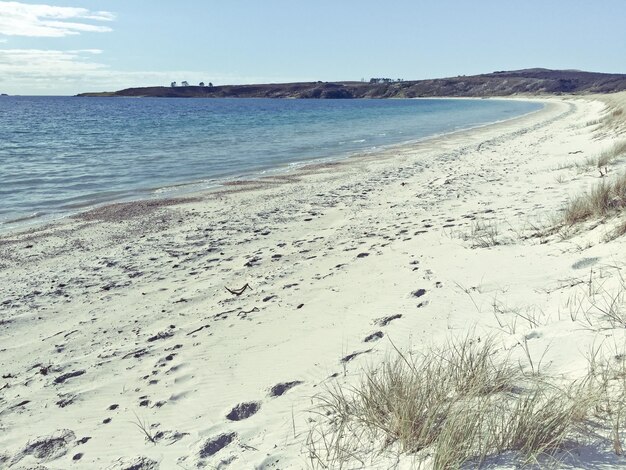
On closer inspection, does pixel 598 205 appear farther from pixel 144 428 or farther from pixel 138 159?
pixel 138 159

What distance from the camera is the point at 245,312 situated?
5.64 metres

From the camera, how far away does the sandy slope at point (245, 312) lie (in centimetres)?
358

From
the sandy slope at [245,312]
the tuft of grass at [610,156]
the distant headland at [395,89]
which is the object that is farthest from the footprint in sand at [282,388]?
the distant headland at [395,89]

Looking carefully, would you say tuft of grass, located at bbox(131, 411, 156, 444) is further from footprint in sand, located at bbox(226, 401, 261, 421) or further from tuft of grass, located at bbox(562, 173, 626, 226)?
tuft of grass, located at bbox(562, 173, 626, 226)

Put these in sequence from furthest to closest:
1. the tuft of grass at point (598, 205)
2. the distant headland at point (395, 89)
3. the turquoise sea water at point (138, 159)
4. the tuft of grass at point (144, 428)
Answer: the distant headland at point (395, 89)
the turquoise sea water at point (138, 159)
the tuft of grass at point (598, 205)
the tuft of grass at point (144, 428)

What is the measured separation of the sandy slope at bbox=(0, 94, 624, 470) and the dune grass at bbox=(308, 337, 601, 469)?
0.22 metres

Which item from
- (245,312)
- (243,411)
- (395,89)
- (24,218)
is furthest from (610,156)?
(395,89)

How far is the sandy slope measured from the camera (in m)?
3.58

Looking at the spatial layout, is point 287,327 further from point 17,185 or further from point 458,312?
point 17,185

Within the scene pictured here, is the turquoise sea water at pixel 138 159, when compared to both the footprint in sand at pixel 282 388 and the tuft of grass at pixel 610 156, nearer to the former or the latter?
the footprint in sand at pixel 282 388

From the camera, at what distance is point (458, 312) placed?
469 centimetres

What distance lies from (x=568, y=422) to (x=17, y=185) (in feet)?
53.6

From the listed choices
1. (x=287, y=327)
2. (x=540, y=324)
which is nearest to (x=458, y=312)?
(x=540, y=324)

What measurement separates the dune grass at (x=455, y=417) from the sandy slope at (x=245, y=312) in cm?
22
